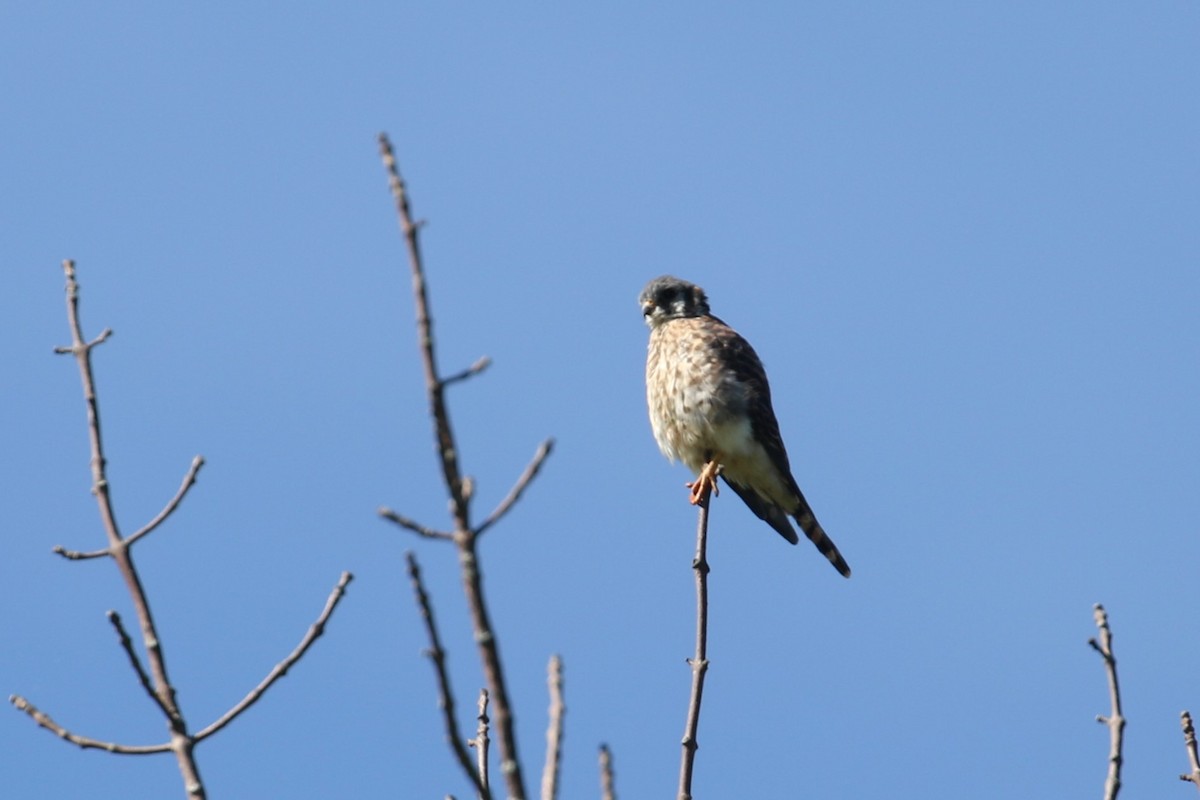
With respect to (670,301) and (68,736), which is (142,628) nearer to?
(68,736)

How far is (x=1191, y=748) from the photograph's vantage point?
9.83 feet

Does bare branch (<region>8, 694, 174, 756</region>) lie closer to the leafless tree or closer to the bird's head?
the leafless tree

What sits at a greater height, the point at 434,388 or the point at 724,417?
the point at 724,417

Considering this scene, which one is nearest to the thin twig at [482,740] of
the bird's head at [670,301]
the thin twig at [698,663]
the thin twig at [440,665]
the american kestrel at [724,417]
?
the thin twig at [698,663]

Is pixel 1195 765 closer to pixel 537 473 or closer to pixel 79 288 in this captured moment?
pixel 537 473

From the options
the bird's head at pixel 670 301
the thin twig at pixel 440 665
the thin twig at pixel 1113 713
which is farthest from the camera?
the bird's head at pixel 670 301

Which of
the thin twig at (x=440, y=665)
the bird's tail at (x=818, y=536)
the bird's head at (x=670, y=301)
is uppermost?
the bird's head at (x=670, y=301)

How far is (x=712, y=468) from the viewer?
5.79m

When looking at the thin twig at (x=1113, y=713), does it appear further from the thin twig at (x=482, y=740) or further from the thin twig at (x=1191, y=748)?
the thin twig at (x=482, y=740)

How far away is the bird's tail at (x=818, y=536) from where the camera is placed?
6.97 m

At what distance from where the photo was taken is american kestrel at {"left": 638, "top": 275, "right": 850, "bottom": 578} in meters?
6.65

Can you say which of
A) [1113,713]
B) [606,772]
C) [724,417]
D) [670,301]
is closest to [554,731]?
[606,772]

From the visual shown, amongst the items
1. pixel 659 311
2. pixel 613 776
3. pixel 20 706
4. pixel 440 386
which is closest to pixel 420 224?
pixel 440 386

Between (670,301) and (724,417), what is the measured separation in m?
0.89
